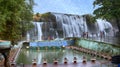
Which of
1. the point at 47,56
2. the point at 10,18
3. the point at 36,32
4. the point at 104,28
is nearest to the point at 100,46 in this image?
the point at 47,56

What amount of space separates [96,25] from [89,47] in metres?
25.9

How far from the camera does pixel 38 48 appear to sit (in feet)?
139

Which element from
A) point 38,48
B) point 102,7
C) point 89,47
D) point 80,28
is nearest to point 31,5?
point 38,48

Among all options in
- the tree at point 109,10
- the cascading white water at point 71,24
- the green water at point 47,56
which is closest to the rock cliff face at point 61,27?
the cascading white water at point 71,24

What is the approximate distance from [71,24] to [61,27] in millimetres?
2850

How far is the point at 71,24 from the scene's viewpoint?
5994 cm

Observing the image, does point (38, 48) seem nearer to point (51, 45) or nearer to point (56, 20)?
point (51, 45)

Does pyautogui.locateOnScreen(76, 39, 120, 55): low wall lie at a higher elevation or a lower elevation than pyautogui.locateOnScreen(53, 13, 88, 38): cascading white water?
lower

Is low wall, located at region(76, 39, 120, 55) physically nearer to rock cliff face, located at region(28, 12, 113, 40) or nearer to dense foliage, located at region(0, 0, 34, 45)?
dense foliage, located at region(0, 0, 34, 45)

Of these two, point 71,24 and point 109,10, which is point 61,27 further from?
A: point 109,10

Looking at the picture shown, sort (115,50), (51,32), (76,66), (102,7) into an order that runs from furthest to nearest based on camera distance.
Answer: (51,32) → (115,50) → (102,7) → (76,66)

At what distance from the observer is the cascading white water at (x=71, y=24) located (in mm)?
58000

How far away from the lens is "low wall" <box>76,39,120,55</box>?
100ft

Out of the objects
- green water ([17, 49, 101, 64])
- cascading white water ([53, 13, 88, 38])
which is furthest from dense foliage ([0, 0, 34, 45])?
cascading white water ([53, 13, 88, 38])
